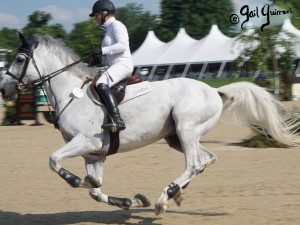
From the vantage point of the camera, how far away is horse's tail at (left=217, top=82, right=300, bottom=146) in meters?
7.52

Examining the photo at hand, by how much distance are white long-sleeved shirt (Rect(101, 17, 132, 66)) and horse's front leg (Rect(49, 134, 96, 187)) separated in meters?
1.02

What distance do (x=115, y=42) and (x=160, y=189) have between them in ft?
9.77

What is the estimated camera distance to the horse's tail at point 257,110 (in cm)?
752

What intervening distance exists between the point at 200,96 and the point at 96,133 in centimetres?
139

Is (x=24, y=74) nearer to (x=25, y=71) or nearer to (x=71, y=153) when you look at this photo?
(x=25, y=71)

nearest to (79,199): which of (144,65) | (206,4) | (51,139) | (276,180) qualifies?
(276,180)

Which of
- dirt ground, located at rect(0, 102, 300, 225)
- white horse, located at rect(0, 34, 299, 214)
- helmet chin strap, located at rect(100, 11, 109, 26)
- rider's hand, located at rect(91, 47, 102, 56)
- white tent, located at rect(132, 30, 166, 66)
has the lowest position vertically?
white tent, located at rect(132, 30, 166, 66)

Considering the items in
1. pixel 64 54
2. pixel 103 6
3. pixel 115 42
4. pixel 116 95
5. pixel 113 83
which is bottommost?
pixel 116 95

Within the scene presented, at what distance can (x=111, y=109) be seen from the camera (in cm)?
660

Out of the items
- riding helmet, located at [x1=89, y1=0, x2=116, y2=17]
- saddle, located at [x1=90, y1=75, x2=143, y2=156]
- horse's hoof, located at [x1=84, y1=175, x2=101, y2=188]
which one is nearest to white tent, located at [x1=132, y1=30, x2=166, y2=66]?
riding helmet, located at [x1=89, y1=0, x2=116, y2=17]

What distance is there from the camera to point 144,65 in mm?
49812

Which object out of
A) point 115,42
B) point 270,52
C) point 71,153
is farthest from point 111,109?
point 270,52

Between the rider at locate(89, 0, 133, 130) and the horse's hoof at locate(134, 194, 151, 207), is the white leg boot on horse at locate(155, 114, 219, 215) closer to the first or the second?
the horse's hoof at locate(134, 194, 151, 207)

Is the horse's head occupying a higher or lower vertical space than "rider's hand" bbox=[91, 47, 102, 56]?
lower
